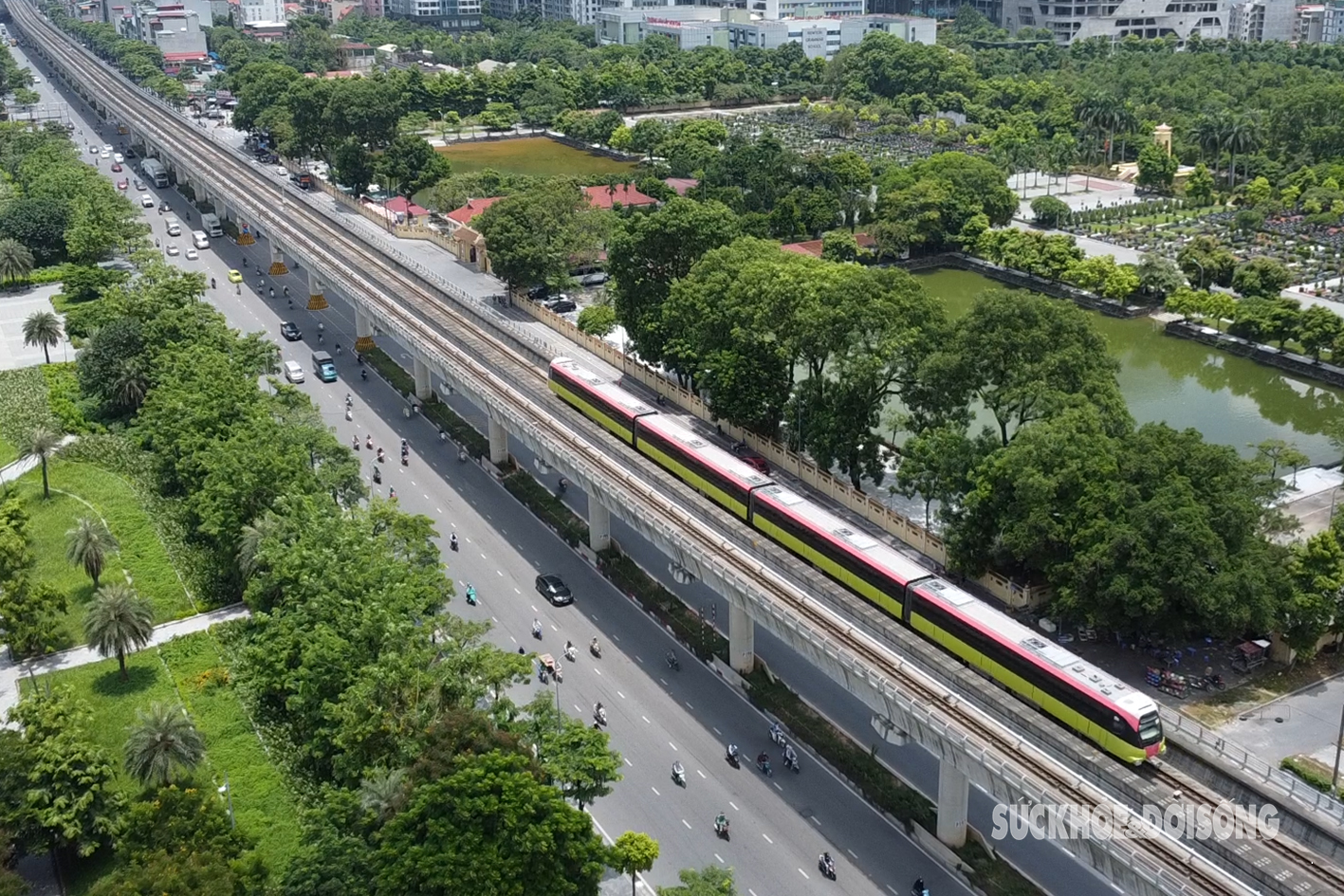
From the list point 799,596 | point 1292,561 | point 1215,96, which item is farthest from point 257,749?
point 1215,96

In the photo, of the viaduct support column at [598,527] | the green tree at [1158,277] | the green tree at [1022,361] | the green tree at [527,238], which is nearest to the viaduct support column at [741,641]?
the viaduct support column at [598,527]

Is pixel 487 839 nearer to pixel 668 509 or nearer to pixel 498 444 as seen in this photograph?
pixel 668 509

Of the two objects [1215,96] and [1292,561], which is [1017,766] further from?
[1215,96]

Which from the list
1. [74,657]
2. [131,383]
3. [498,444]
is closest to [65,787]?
[74,657]

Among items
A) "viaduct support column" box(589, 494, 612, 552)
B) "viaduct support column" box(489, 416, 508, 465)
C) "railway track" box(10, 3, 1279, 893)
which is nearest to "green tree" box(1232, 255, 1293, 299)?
"railway track" box(10, 3, 1279, 893)

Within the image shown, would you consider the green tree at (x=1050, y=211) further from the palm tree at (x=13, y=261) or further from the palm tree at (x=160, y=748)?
the palm tree at (x=160, y=748)
